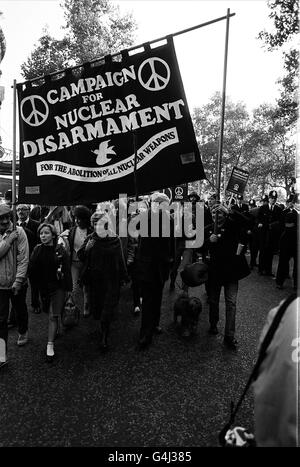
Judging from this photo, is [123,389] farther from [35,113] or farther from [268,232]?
[268,232]

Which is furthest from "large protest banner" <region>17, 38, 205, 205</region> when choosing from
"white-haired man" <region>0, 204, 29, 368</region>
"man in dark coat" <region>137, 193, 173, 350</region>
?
"man in dark coat" <region>137, 193, 173, 350</region>

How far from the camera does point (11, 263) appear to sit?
389 centimetres

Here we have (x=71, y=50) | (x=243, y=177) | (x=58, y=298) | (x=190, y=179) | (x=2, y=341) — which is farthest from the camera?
(x=71, y=50)

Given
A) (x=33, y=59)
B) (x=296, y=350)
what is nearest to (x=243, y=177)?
(x=296, y=350)

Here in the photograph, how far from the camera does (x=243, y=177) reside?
914cm

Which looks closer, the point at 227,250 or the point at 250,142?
the point at 227,250

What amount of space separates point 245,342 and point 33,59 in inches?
931

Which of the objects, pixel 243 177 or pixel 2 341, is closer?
pixel 2 341

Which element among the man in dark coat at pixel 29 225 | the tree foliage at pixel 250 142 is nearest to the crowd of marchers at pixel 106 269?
the man in dark coat at pixel 29 225

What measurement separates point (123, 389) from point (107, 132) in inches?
112

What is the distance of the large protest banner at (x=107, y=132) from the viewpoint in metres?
3.50

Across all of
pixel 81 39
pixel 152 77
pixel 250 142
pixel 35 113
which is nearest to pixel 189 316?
pixel 152 77
